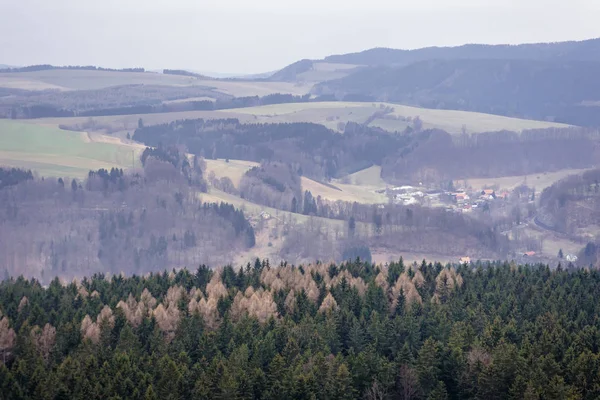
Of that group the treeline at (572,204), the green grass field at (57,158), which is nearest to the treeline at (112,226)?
the green grass field at (57,158)

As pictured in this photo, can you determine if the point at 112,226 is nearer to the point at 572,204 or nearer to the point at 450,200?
the point at 450,200

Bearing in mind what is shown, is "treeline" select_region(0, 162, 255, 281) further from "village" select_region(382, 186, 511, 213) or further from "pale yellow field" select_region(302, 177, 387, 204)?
"village" select_region(382, 186, 511, 213)

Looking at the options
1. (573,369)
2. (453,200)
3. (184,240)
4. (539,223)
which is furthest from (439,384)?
(453,200)

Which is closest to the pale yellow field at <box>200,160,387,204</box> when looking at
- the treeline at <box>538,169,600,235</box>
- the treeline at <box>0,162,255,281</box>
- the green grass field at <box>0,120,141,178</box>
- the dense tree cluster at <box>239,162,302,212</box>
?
the dense tree cluster at <box>239,162,302,212</box>

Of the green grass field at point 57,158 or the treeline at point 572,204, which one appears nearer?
the treeline at point 572,204

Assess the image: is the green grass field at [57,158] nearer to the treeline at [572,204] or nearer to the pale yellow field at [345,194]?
the pale yellow field at [345,194]

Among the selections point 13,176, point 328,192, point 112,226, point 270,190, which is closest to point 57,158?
point 13,176
